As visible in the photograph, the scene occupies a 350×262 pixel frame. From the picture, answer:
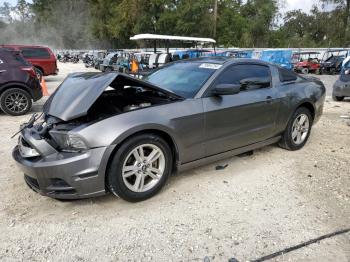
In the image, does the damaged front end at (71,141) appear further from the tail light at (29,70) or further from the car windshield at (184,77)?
the tail light at (29,70)

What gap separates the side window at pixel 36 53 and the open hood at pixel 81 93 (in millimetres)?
13659

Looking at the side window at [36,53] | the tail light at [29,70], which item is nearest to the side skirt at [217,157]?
the tail light at [29,70]

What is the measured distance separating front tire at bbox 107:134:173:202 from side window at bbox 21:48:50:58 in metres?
14.6

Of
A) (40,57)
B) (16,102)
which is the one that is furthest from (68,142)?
(40,57)

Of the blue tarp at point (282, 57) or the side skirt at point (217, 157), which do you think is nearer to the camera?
the side skirt at point (217, 157)

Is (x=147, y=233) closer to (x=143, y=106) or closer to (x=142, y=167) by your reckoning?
(x=142, y=167)

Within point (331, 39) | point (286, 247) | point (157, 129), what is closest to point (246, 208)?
point (286, 247)

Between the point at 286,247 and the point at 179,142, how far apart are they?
4.93 feet

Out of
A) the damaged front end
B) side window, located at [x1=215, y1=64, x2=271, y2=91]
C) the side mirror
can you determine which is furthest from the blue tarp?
the damaged front end

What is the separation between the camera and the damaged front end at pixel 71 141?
10.5ft

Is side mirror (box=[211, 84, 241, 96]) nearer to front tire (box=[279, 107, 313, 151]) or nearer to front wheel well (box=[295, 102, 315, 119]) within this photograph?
front tire (box=[279, 107, 313, 151])

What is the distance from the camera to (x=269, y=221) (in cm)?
331

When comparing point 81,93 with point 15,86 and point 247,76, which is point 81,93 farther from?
point 15,86

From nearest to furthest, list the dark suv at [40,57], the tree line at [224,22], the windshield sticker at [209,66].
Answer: the windshield sticker at [209,66] < the dark suv at [40,57] < the tree line at [224,22]
